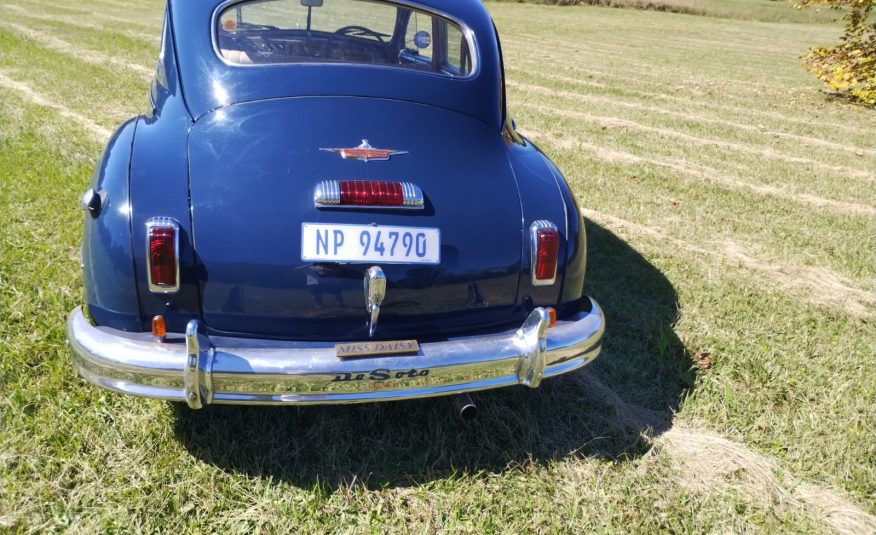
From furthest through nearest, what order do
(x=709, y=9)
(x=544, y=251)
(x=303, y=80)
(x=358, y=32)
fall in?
(x=709, y=9) → (x=358, y=32) → (x=303, y=80) → (x=544, y=251)

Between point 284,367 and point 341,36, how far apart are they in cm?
241

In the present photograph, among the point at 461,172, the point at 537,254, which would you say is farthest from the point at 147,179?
the point at 537,254

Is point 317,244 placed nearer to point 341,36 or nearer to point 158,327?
point 158,327

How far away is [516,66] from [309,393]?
1205cm

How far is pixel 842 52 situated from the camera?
10906 mm

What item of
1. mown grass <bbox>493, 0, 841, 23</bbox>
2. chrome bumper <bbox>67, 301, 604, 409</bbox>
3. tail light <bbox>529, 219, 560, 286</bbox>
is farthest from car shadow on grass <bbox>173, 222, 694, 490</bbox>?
mown grass <bbox>493, 0, 841, 23</bbox>

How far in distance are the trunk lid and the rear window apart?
1.32ft

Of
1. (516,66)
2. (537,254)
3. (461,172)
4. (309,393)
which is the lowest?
(516,66)

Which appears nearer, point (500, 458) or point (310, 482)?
point (310, 482)

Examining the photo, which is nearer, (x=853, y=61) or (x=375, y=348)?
(x=375, y=348)

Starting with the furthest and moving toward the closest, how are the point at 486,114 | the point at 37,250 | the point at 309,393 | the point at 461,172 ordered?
1. the point at 37,250
2. the point at 486,114
3. the point at 461,172
4. the point at 309,393

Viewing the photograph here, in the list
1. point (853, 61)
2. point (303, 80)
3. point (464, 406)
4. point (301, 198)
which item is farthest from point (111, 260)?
point (853, 61)

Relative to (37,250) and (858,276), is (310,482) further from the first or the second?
(858,276)

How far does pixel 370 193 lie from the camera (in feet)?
7.18
